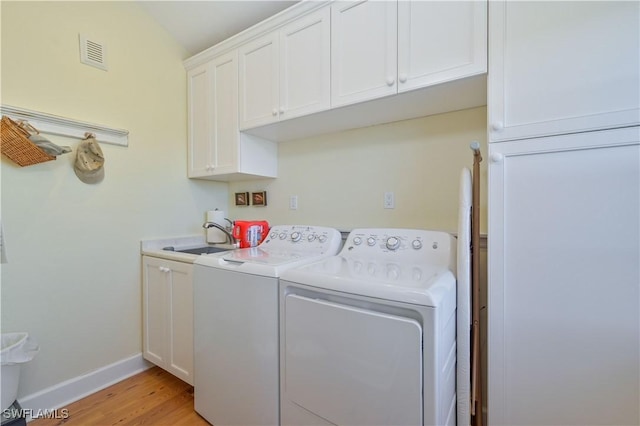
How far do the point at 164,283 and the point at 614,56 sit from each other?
8.06ft

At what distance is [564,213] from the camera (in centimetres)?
103

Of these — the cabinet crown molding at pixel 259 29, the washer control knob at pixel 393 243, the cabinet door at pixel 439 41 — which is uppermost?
the cabinet crown molding at pixel 259 29

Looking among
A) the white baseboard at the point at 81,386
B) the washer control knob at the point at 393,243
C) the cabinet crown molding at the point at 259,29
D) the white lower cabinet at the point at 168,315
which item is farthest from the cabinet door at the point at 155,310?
the cabinet crown molding at the point at 259,29

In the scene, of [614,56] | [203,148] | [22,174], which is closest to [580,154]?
[614,56]

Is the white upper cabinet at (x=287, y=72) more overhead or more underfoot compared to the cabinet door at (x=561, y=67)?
more overhead

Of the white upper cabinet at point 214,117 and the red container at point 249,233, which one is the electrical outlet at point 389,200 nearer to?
the red container at point 249,233

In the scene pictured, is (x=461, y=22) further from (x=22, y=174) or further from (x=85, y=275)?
(x=85, y=275)

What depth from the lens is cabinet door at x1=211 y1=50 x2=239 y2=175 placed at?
2.04 metres

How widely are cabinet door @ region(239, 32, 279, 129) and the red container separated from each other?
27.9 inches

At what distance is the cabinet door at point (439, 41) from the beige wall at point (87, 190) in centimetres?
185

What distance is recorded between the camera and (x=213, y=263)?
1.48 meters

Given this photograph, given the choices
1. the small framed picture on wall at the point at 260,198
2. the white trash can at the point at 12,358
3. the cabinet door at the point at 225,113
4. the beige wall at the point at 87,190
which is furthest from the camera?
the small framed picture on wall at the point at 260,198

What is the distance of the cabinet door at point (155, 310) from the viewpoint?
192 cm

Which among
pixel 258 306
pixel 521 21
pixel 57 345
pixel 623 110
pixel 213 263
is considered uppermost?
pixel 521 21
